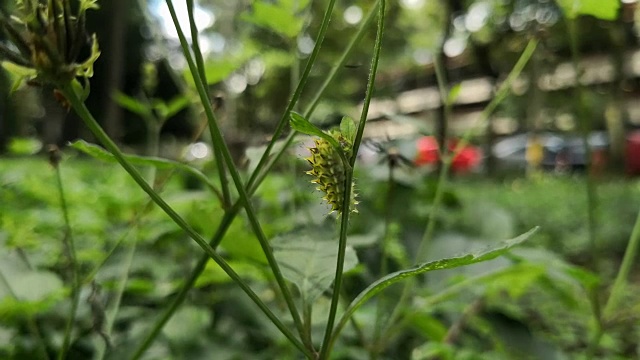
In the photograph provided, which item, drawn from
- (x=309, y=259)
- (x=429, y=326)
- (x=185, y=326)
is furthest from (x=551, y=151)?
(x=309, y=259)

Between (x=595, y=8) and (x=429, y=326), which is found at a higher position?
(x=595, y=8)

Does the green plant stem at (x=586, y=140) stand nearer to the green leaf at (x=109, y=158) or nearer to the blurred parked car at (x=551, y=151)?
the green leaf at (x=109, y=158)

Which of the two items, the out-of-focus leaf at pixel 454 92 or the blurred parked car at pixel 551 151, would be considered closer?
the out-of-focus leaf at pixel 454 92

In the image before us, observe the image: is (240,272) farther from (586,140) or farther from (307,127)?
(307,127)

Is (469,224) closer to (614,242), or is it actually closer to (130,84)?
(614,242)

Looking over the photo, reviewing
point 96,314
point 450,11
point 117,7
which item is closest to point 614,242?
point 450,11

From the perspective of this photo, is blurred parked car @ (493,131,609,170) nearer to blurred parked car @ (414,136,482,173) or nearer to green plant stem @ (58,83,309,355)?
blurred parked car @ (414,136,482,173)

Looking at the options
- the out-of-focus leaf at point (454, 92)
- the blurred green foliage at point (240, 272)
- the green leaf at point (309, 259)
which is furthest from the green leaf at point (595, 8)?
the green leaf at point (309, 259)
